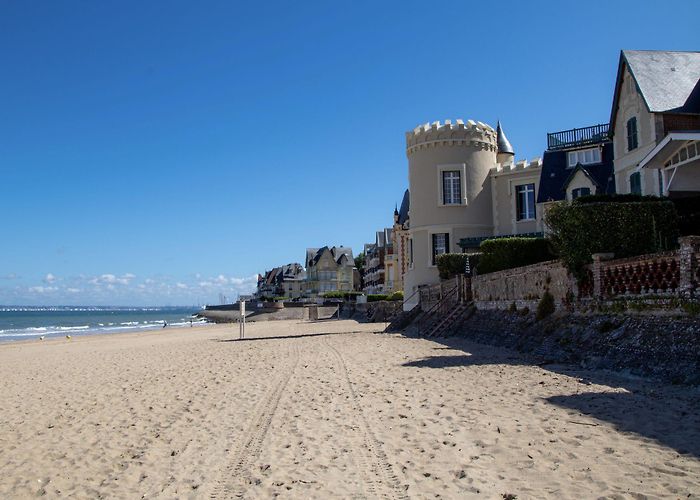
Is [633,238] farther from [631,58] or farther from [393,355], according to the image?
[631,58]

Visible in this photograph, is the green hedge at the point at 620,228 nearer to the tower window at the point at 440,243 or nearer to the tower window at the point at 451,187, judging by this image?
the tower window at the point at 440,243

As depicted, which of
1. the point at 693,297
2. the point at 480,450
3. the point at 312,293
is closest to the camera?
the point at 480,450

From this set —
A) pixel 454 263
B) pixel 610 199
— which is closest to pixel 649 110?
pixel 610 199

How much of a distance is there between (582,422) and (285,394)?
18.4 ft

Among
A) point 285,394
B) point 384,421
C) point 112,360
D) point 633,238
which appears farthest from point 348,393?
point 112,360

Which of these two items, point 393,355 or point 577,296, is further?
point 393,355

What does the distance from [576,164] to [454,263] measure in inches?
318

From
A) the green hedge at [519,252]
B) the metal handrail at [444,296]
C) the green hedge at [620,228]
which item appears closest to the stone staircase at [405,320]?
the metal handrail at [444,296]

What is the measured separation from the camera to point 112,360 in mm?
21438

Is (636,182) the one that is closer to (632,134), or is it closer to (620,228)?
(632,134)

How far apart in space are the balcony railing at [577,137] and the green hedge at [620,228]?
16.5m

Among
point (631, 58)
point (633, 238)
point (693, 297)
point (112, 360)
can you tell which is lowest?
point (112, 360)

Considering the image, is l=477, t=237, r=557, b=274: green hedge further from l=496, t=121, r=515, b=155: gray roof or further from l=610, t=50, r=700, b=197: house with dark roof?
l=496, t=121, r=515, b=155: gray roof

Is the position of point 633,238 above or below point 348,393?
above
